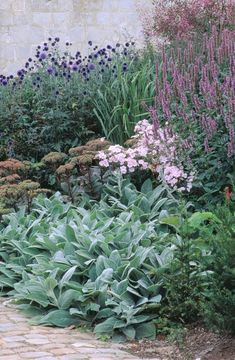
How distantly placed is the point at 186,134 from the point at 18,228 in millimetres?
1654

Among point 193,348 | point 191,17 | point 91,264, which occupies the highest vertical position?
point 191,17

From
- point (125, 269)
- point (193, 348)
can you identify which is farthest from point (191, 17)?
point (193, 348)

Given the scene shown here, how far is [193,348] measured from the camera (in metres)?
4.88

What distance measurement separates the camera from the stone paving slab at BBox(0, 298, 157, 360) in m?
4.72

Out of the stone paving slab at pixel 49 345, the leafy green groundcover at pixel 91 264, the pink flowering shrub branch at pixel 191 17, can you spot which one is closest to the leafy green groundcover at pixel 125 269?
the leafy green groundcover at pixel 91 264

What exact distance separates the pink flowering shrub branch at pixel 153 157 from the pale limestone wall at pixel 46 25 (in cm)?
637

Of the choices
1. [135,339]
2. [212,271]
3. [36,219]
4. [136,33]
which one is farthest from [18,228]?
[136,33]

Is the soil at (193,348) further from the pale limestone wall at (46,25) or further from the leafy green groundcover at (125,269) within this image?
the pale limestone wall at (46,25)

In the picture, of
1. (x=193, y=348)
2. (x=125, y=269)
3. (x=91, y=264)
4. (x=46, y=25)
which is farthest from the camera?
(x=46, y=25)

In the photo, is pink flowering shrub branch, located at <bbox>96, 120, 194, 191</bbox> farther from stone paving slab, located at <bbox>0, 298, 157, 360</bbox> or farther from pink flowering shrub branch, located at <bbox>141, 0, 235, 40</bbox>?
pink flowering shrub branch, located at <bbox>141, 0, 235, 40</bbox>

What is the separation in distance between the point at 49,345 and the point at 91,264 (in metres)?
0.97

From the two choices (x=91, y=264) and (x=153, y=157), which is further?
(x=153, y=157)

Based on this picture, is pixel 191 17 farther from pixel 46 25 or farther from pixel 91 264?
pixel 91 264

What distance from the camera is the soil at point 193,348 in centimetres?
465
